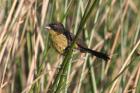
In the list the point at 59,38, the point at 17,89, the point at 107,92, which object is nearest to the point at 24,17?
the point at 59,38

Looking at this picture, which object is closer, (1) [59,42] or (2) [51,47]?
(1) [59,42]

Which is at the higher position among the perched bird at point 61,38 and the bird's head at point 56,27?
the bird's head at point 56,27

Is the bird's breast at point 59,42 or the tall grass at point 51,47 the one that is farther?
the bird's breast at point 59,42

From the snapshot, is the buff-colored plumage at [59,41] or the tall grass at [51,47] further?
the buff-colored plumage at [59,41]

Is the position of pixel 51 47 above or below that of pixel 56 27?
below

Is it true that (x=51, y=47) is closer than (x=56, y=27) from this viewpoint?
No

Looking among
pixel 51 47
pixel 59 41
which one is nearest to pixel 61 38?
pixel 59 41

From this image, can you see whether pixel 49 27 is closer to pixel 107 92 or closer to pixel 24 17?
pixel 24 17

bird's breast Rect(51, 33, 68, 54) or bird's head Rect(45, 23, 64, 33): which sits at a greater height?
bird's head Rect(45, 23, 64, 33)

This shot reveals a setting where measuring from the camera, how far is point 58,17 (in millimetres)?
2621

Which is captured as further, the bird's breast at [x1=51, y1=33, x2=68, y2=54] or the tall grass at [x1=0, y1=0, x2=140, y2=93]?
the bird's breast at [x1=51, y1=33, x2=68, y2=54]

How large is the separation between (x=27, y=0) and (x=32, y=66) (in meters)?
0.43

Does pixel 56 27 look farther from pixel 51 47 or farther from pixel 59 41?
pixel 51 47

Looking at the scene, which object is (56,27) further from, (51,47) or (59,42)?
(51,47)
